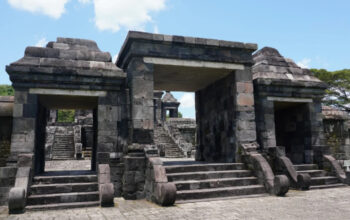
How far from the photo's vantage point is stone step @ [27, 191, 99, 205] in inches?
276

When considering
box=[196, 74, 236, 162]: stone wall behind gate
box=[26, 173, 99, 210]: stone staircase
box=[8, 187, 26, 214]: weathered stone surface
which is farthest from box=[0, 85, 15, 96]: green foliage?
box=[8, 187, 26, 214]: weathered stone surface

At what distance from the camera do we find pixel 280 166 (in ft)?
31.1

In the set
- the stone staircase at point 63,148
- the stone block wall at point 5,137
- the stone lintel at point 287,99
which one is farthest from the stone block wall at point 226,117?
the stone staircase at point 63,148

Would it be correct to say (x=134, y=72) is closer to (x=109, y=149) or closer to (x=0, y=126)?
(x=109, y=149)

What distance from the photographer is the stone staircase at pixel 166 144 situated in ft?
73.3

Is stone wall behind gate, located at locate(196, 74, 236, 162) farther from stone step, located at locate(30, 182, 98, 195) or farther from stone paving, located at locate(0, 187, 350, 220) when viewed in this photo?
stone step, located at locate(30, 182, 98, 195)

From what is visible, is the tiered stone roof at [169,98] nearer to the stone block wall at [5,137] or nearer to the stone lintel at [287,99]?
the stone lintel at [287,99]

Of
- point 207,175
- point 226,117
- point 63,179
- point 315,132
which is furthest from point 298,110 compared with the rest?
point 63,179

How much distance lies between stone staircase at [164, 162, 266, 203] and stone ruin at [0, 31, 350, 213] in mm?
29

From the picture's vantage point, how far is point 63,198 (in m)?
7.23

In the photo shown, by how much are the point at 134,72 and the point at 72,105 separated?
12.2 feet

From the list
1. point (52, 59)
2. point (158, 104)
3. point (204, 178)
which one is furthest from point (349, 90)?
point (52, 59)

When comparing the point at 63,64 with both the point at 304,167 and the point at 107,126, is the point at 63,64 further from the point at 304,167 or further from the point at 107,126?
the point at 304,167

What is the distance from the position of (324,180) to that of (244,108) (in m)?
3.61
